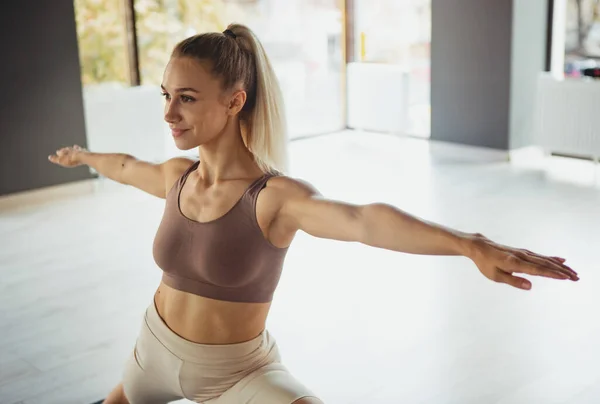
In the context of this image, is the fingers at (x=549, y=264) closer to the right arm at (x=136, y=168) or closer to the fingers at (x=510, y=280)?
the fingers at (x=510, y=280)

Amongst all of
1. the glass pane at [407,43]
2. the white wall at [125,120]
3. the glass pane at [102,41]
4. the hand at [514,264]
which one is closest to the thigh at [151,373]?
the hand at [514,264]

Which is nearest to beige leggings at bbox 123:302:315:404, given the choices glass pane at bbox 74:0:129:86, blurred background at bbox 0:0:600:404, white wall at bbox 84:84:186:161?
blurred background at bbox 0:0:600:404

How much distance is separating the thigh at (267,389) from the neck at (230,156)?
0.42 m

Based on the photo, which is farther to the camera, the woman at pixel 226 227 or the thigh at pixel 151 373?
the thigh at pixel 151 373

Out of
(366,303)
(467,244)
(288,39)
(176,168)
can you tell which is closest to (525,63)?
(288,39)

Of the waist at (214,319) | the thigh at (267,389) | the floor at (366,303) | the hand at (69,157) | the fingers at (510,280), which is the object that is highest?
the hand at (69,157)

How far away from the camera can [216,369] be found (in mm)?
1795

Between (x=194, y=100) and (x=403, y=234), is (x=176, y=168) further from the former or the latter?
(x=403, y=234)

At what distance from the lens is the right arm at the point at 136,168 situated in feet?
6.68

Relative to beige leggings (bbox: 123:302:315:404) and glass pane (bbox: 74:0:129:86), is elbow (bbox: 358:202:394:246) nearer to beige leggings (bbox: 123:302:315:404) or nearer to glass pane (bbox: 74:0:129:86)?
beige leggings (bbox: 123:302:315:404)

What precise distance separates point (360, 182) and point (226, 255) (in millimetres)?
4541

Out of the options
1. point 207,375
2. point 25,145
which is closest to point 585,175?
point 25,145

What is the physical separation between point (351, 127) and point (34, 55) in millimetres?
3715

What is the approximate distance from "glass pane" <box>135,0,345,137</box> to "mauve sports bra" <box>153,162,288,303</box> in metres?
5.24
